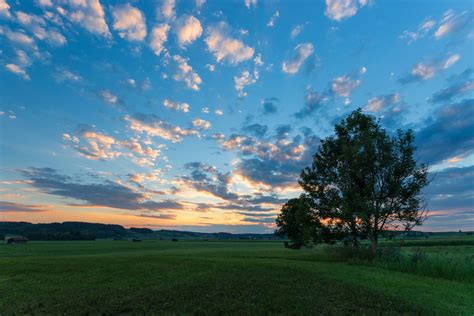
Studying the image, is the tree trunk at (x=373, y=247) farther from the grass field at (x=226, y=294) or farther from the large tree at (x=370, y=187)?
the grass field at (x=226, y=294)

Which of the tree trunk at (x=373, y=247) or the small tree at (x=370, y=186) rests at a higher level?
the small tree at (x=370, y=186)

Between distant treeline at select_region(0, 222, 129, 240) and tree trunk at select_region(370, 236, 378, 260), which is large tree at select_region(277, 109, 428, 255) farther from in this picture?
distant treeline at select_region(0, 222, 129, 240)

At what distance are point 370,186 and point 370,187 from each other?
115 mm

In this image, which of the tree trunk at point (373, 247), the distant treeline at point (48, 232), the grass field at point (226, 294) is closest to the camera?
the grass field at point (226, 294)

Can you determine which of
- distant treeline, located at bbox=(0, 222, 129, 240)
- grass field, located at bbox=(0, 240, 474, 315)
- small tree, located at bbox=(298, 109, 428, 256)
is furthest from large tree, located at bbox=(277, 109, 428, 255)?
distant treeline, located at bbox=(0, 222, 129, 240)

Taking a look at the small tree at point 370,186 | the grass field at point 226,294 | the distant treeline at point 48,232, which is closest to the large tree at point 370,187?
the small tree at point 370,186

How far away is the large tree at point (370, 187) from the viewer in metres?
29.6

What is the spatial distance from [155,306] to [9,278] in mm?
14559

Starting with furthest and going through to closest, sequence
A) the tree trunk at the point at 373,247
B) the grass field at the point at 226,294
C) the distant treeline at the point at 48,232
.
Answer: the distant treeline at the point at 48,232 → the tree trunk at the point at 373,247 → the grass field at the point at 226,294

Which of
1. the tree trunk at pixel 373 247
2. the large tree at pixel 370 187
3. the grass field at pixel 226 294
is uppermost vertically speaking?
the large tree at pixel 370 187

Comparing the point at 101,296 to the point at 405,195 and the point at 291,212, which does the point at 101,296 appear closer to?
the point at 405,195

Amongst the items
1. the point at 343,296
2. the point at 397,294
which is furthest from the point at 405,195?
the point at 343,296

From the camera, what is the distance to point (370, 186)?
1201 inches

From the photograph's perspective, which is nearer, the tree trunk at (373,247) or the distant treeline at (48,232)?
the tree trunk at (373,247)
